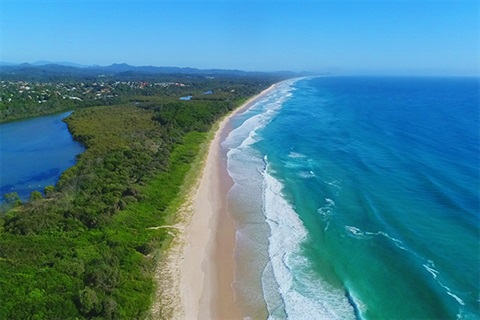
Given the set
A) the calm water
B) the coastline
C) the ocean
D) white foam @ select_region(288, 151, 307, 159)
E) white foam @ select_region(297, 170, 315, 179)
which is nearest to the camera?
the coastline

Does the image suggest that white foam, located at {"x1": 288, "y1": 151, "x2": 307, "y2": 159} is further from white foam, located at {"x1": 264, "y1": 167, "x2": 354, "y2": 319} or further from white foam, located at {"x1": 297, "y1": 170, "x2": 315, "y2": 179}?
white foam, located at {"x1": 264, "y1": 167, "x2": 354, "y2": 319}

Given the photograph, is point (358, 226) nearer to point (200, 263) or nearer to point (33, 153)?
point (200, 263)

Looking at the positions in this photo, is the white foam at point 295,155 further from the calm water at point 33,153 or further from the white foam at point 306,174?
the calm water at point 33,153

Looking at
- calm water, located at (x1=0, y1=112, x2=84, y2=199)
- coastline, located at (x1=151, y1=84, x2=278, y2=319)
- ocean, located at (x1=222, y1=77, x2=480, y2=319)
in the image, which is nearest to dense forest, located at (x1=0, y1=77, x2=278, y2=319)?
coastline, located at (x1=151, y1=84, x2=278, y2=319)

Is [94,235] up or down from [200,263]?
up

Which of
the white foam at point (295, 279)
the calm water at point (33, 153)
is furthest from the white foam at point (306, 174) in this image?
the calm water at point (33, 153)

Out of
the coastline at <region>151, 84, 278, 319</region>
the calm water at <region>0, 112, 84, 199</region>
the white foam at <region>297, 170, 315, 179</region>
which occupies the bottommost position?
the calm water at <region>0, 112, 84, 199</region>

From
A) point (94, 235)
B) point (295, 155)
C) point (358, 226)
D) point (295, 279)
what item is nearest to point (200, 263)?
point (295, 279)

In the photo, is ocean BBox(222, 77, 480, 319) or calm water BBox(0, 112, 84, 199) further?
calm water BBox(0, 112, 84, 199)
